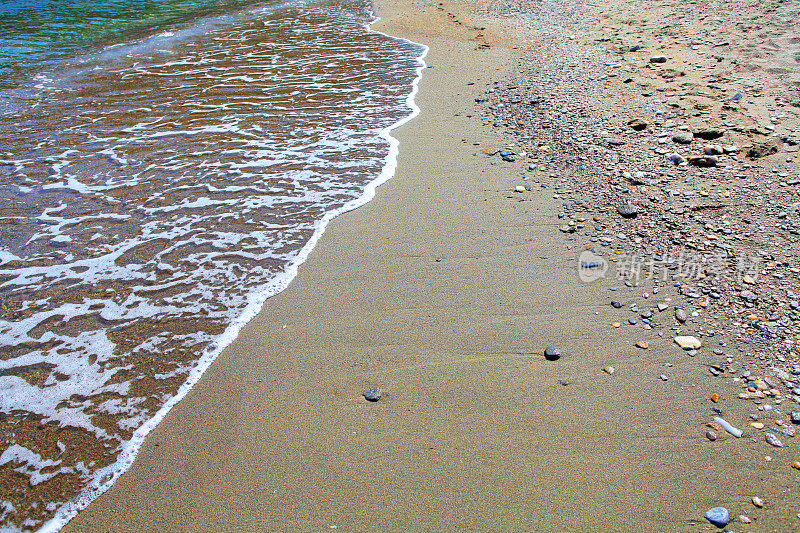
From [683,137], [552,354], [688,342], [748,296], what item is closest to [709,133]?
[683,137]

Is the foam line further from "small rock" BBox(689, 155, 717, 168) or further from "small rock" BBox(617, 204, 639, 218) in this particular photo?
"small rock" BBox(689, 155, 717, 168)

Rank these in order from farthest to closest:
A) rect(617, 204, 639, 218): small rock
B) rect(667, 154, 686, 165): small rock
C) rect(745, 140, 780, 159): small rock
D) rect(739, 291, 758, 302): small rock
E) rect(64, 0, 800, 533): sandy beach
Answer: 1. rect(667, 154, 686, 165): small rock
2. rect(745, 140, 780, 159): small rock
3. rect(617, 204, 639, 218): small rock
4. rect(739, 291, 758, 302): small rock
5. rect(64, 0, 800, 533): sandy beach

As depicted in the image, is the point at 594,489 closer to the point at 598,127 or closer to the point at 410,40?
the point at 598,127

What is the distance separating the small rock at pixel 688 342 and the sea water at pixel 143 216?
3.16 metres

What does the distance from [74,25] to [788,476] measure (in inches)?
916

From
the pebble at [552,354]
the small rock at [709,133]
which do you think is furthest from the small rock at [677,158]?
the pebble at [552,354]

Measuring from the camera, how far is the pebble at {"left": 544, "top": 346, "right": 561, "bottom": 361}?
3045 millimetres

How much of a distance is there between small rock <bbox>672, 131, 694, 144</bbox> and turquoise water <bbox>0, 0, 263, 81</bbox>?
14189 millimetres

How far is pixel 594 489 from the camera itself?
91.5 inches

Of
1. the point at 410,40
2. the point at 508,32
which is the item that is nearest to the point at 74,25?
the point at 410,40

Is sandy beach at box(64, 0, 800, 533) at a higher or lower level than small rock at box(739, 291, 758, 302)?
lower

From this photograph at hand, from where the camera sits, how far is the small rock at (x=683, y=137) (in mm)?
5105

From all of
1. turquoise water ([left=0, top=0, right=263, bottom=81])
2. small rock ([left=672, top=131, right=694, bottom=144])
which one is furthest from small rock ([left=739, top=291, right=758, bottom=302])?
turquoise water ([left=0, top=0, right=263, bottom=81])

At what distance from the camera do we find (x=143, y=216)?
502 cm
